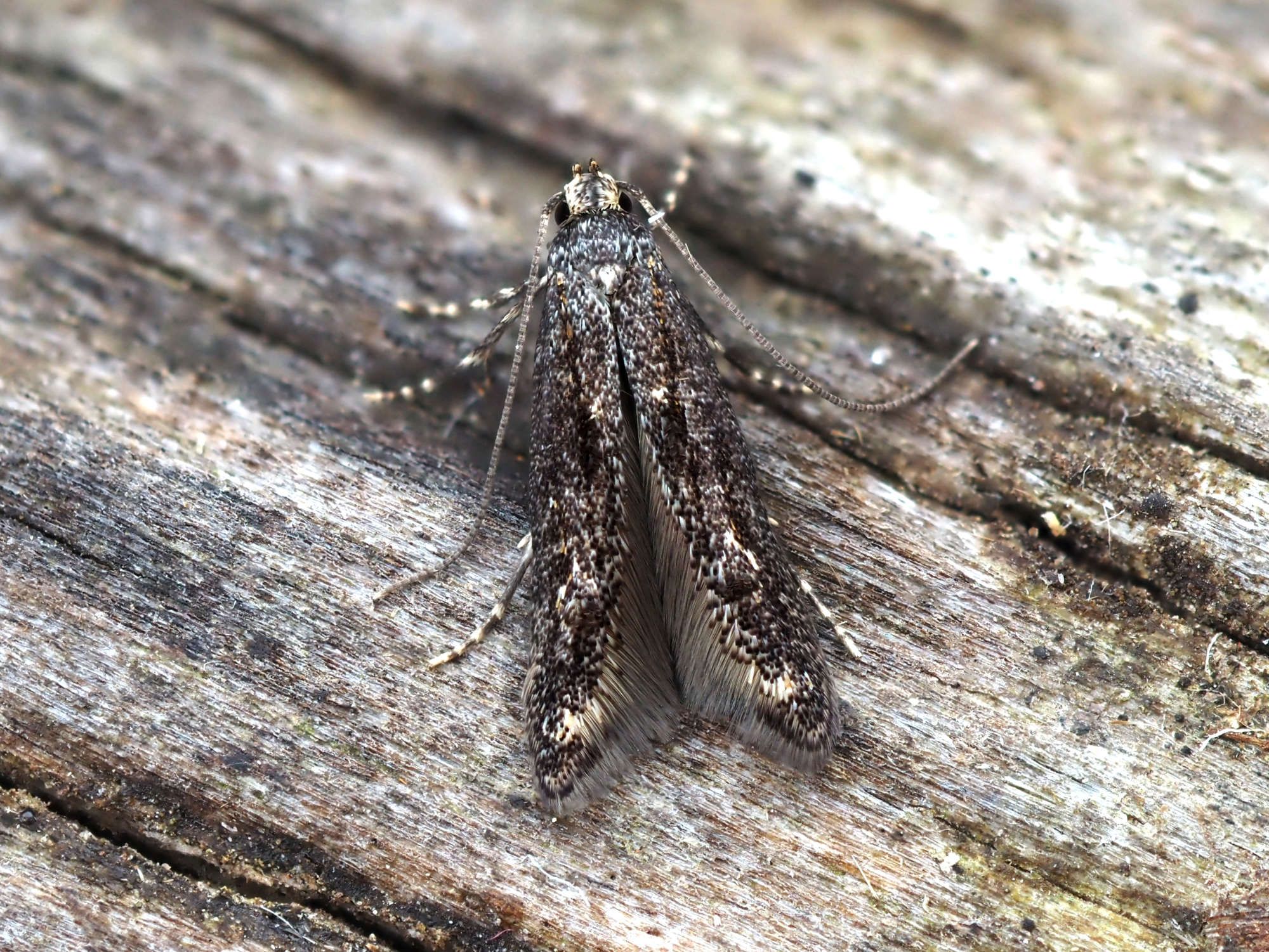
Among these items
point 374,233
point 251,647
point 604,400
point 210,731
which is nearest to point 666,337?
point 604,400

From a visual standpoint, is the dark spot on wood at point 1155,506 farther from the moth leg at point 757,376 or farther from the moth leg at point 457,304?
the moth leg at point 457,304

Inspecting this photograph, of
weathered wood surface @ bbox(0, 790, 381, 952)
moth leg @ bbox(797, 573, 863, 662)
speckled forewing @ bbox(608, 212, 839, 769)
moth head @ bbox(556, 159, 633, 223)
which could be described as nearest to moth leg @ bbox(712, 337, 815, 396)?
speckled forewing @ bbox(608, 212, 839, 769)

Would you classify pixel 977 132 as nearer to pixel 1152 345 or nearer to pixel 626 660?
pixel 1152 345

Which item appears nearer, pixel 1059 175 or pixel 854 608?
pixel 854 608

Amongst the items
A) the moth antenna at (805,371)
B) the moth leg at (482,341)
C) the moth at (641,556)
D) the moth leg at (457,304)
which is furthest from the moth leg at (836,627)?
the moth leg at (457,304)

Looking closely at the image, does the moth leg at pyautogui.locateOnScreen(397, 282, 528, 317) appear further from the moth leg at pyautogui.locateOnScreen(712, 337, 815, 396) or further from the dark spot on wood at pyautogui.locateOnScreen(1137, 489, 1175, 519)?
the dark spot on wood at pyautogui.locateOnScreen(1137, 489, 1175, 519)

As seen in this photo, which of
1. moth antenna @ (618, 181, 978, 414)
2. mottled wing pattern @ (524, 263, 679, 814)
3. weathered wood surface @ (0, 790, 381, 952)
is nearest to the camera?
weathered wood surface @ (0, 790, 381, 952)
